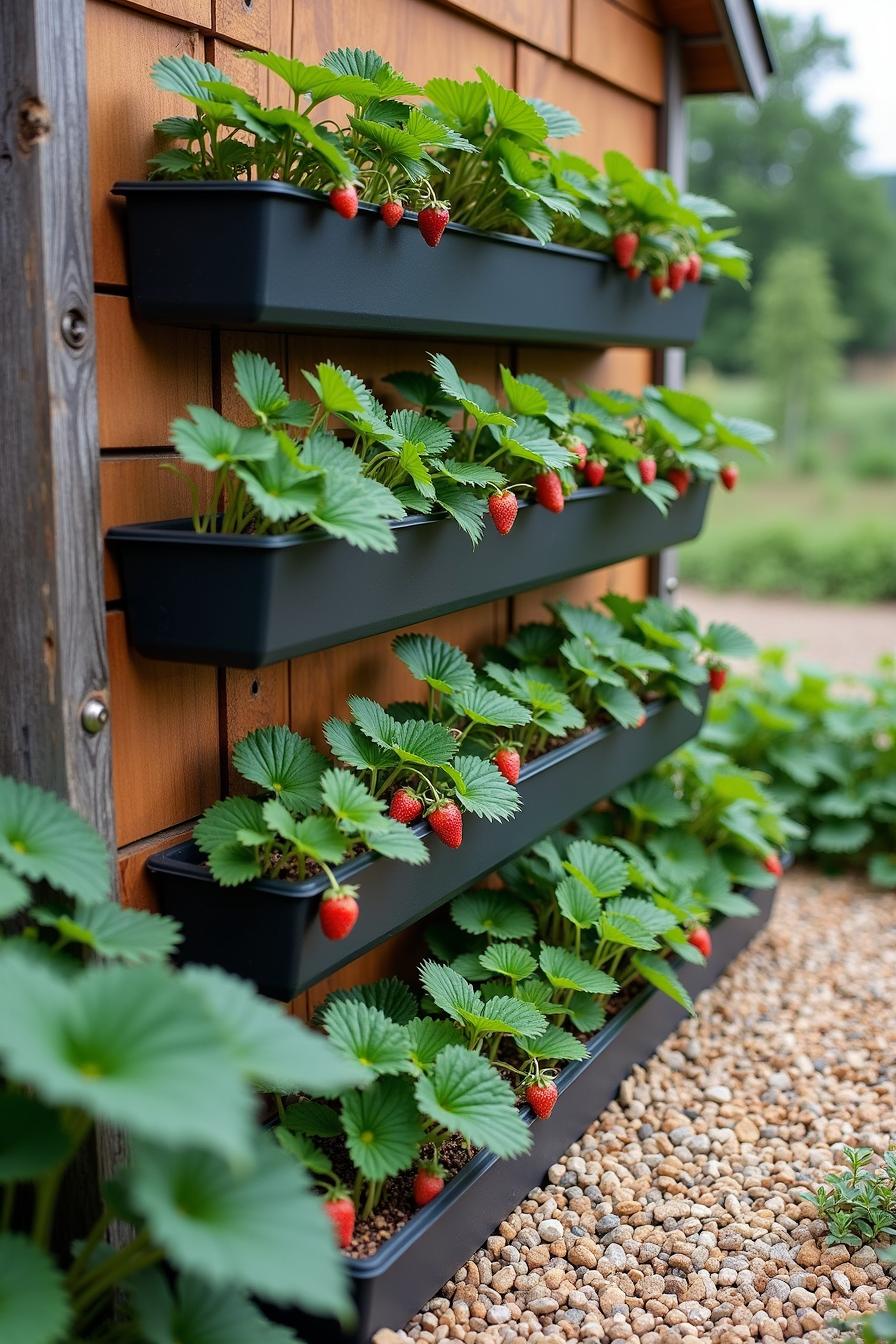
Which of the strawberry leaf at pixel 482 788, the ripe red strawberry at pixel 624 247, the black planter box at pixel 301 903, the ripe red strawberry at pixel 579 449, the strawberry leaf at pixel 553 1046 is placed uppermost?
the ripe red strawberry at pixel 624 247

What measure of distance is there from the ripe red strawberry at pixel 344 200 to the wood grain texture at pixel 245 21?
302 millimetres

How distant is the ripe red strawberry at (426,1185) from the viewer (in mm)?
1559

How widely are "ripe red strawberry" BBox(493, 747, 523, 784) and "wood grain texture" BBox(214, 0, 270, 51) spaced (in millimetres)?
975

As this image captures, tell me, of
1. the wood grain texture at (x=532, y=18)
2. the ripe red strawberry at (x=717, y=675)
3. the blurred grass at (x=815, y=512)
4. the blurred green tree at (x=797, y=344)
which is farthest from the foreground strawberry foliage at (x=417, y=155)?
the blurred green tree at (x=797, y=344)

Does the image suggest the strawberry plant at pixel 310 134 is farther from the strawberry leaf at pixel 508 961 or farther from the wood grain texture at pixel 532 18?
the strawberry leaf at pixel 508 961

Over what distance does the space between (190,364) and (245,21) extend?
1.42ft

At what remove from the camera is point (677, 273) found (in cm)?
237

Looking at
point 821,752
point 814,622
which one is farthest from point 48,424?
point 814,622

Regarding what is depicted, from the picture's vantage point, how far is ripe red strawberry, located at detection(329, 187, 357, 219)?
1.43 m

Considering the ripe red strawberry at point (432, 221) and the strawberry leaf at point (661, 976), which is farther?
the strawberry leaf at point (661, 976)

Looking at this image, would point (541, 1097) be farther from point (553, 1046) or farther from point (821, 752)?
point (821, 752)

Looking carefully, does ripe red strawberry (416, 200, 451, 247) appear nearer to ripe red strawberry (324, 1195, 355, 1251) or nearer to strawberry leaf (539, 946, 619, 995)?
strawberry leaf (539, 946, 619, 995)

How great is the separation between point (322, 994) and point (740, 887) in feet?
4.03

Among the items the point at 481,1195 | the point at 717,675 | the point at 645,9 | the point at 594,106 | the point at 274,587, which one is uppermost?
the point at 645,9
